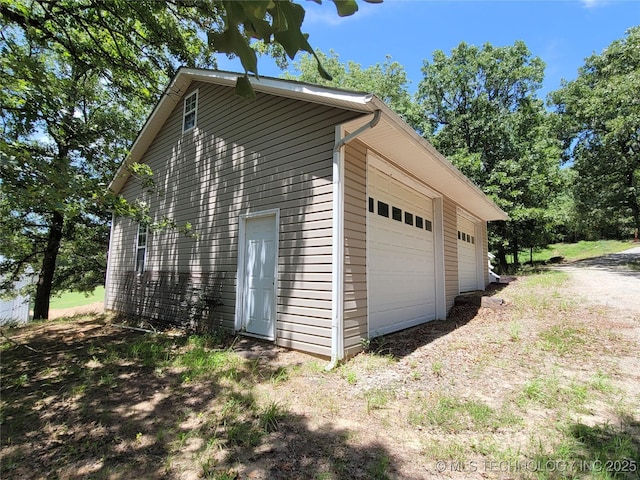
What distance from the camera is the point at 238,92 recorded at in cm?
129

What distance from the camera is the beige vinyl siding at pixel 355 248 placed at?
450cm

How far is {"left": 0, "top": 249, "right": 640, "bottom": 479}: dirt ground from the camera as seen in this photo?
2402 millimetres

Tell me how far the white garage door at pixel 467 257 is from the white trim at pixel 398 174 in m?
3.05

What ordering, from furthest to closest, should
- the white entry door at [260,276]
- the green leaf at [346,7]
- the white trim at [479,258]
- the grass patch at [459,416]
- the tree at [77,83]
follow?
the white trim at [479,258]
the white entry door at [260,276]
the grass patch at [459,416]
the tree at [77,83]
the green leaf at [346,7]

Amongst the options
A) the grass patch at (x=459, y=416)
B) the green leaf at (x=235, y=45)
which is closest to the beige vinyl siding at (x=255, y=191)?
the grass patch at (x=459, y=416)

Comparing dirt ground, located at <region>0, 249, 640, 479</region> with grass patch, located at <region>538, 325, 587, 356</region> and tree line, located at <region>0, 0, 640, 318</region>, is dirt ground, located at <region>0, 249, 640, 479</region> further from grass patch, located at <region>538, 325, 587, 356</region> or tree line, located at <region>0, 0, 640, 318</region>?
tree line, located at <region>0, 0, 640, 318</region>

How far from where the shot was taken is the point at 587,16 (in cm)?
729

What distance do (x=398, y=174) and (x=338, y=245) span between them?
260 cm

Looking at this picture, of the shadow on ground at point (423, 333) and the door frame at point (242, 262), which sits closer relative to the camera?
the shadow on ground at point (423, 333)

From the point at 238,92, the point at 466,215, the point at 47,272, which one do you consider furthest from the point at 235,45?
the point at 47,272

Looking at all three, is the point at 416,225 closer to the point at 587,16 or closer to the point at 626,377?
the point at 626,377

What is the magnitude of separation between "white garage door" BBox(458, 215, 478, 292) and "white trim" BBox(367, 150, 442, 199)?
305cm

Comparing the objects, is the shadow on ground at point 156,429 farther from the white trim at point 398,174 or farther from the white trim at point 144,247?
the white trim at point 144,247

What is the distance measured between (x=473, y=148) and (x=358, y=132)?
50.7 ft
